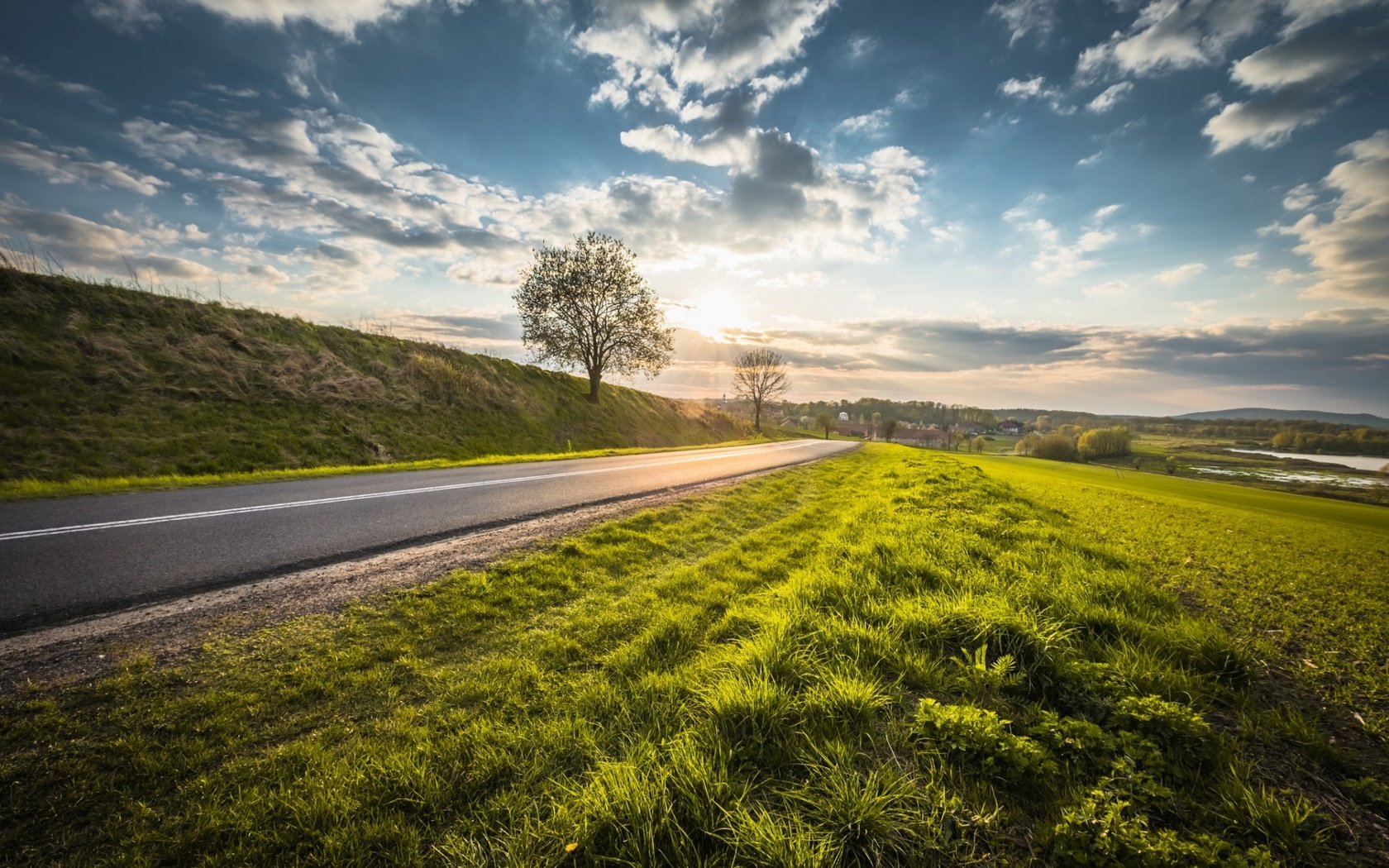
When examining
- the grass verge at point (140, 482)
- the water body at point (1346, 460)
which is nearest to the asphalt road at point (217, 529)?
the grass verge at point (140, 482)

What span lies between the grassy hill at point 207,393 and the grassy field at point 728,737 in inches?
571

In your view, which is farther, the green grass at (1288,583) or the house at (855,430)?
the house at (855,430)

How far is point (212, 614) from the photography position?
14.3ft

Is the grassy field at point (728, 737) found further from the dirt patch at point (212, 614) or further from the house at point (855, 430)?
the house at point (855, 430)

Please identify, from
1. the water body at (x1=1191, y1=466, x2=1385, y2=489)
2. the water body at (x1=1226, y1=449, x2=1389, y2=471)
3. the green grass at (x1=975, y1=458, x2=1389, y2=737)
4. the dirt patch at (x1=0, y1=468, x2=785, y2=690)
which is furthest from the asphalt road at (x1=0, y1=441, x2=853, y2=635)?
the water body at (x1=1226, y1=449, x2=1389, y2=471)

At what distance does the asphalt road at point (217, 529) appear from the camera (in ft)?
15.3

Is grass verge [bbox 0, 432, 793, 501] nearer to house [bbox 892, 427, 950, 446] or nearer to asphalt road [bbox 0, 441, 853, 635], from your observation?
asphalt road [bbox 0, 441, 853, 635]

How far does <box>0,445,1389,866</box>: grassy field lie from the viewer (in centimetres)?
215

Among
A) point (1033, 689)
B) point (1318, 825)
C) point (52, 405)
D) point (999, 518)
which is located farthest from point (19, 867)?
point (52, 405)

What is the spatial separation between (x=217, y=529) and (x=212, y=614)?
3235 millimetres

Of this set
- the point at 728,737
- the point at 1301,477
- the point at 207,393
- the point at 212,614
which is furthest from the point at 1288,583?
the point at 1301,477

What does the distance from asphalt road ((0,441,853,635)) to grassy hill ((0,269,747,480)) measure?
19.3 feet

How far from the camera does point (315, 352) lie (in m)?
21.2

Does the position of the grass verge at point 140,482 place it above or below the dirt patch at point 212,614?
below
